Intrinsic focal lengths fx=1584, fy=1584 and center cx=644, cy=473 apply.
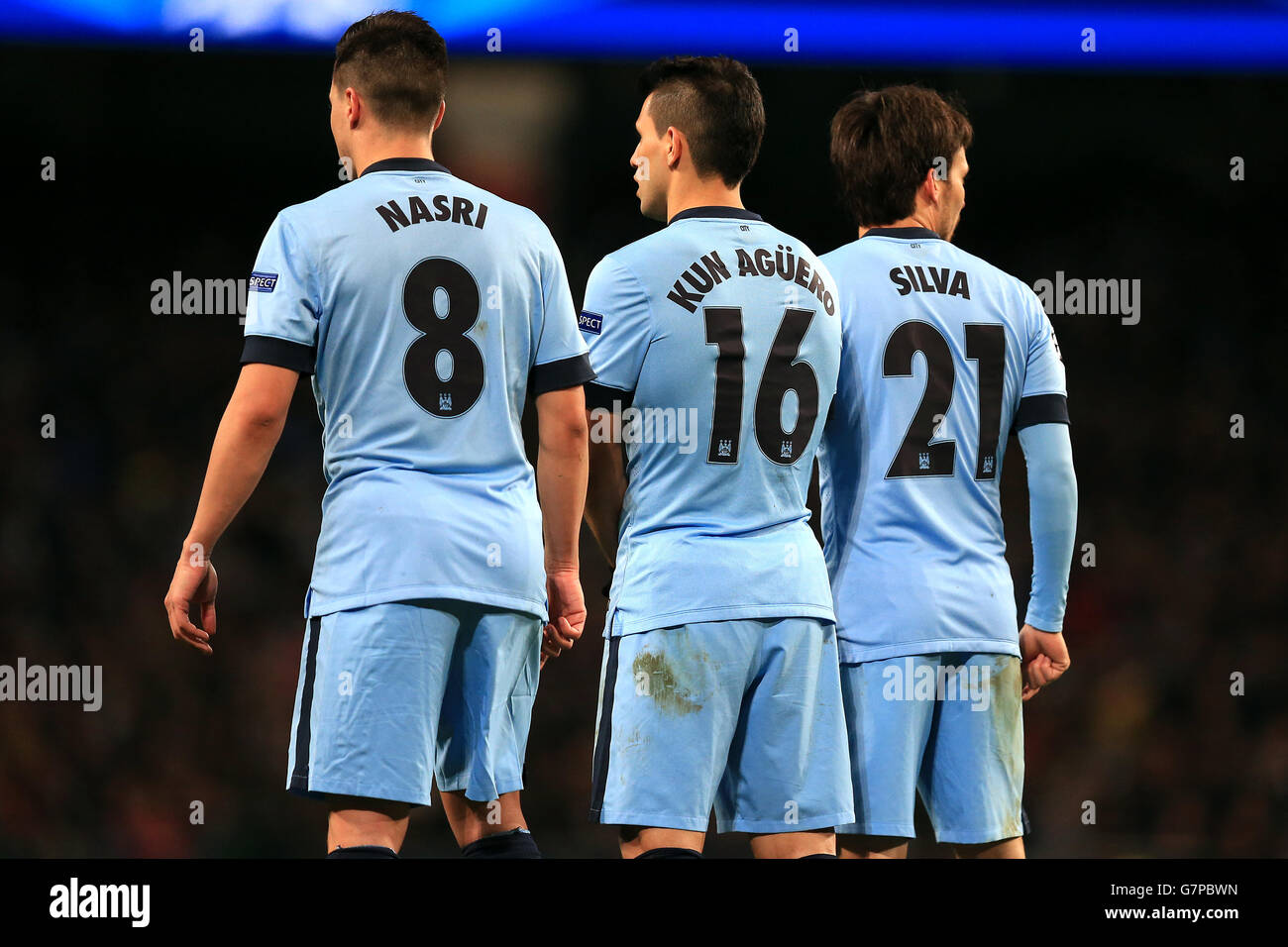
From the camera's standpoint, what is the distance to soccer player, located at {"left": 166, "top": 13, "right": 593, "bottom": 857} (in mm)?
3254

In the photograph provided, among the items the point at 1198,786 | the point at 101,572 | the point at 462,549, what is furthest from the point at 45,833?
the point at 1198,786

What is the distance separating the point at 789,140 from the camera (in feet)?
24.7

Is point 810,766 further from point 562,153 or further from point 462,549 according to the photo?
point 562,153

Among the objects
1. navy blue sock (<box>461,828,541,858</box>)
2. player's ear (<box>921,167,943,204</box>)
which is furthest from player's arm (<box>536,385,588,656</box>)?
player's ear (<box>921,167,943,204</box>)

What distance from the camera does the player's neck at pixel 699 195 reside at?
3760 millimetres

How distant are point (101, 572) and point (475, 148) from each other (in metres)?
2.68

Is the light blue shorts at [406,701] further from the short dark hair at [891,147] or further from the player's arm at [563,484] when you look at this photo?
the short dark hair at [891,147]

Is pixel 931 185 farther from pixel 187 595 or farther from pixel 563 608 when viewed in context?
pixel 187 595

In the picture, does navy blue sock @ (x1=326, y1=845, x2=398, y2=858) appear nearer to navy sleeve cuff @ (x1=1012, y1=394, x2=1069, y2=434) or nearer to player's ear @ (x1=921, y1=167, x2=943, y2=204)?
navy sleeve cuff @ (x1=1012, y1=394, x2=1069, y2=434)

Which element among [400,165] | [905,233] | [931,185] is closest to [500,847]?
[400,165]

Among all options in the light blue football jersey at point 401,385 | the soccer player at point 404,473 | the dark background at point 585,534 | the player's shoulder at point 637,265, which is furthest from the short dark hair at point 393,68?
the dark background at point 585,534

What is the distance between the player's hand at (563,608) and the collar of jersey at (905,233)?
1.19 m

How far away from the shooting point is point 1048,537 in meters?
4.03

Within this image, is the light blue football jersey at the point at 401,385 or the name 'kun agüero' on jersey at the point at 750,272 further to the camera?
the name 'kun agüero' on jersey at the point at 750,272
